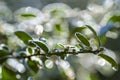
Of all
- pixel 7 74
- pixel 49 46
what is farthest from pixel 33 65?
pixel 49 46

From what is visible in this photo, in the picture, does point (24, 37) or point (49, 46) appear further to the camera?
point (49, 46)

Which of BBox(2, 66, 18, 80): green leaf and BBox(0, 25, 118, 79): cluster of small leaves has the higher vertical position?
BBox(0, 25, 118, 79): cluster of small leaves

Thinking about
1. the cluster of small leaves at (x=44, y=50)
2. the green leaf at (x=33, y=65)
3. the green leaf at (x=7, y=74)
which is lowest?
the green leaf at (x=7, y=74)

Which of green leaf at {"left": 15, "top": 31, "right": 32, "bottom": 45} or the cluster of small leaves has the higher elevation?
green leaf at {"left": 15, "top": 31, "right": 32, "bottom": 45}

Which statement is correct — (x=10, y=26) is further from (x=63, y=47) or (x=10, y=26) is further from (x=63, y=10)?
(x=63, y=47)

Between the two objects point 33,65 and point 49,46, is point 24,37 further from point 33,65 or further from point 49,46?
point 49,46

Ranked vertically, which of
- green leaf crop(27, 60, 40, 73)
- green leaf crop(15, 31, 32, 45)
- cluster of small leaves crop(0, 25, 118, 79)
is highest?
green leaf crop(15, 31, 32, 45)

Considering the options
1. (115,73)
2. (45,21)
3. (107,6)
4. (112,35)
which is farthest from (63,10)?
(115,73)

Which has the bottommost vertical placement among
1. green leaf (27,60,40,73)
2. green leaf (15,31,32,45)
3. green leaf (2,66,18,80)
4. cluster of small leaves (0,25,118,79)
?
green leaf (2,66,18,80)

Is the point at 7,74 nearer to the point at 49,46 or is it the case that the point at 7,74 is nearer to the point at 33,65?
the point at 33,65

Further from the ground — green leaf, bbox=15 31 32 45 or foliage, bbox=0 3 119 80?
green leaf, bbox=15 31 32 45

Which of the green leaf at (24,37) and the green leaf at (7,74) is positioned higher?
the green leaf at (24,37)
